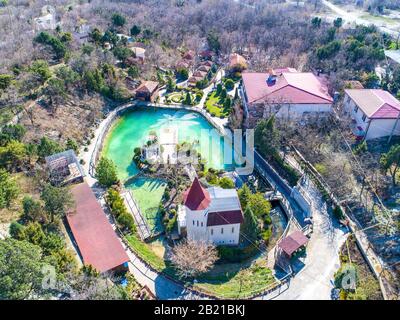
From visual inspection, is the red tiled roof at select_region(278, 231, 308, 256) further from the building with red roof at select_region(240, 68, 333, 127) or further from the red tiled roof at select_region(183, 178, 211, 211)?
the building with red roof at select_region(240, 68, 333, 127)

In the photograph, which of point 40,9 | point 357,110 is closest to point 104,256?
point 357,110

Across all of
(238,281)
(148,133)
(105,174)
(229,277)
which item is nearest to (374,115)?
(238,281)

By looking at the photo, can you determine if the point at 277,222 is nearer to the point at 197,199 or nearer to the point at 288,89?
the point at 197,199

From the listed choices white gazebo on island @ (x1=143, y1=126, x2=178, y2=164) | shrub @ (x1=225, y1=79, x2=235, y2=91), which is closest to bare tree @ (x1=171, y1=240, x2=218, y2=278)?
white gazebo on island @ (x1=143, y1=126, x2=178, y2=164)

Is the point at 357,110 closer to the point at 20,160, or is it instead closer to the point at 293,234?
the point at 293,234

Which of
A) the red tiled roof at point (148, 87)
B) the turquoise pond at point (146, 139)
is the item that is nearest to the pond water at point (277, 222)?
the turquoise pond at point (146, 139)

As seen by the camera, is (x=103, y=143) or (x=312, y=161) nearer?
(x=312, y=161)
